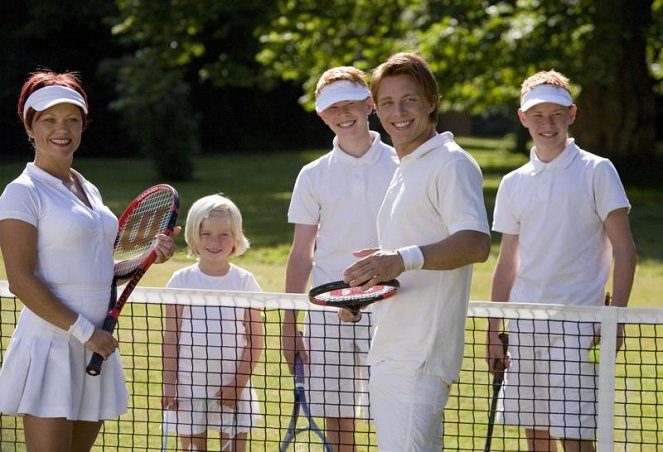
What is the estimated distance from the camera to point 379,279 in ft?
12.5

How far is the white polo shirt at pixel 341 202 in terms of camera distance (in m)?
5.70

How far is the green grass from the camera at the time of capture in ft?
40.1

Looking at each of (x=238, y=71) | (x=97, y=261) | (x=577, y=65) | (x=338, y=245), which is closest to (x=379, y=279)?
(x=97, y=261)

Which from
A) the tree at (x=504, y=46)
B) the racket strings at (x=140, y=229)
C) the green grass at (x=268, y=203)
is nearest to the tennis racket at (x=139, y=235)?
the racket strings at (x=140, y=229)

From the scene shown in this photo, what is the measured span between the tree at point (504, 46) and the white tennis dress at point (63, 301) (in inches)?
641

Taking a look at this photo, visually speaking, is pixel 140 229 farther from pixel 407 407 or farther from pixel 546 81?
pixel 546 81

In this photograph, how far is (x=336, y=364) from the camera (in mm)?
5754

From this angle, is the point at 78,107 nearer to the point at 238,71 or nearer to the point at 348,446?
the point at 348,446

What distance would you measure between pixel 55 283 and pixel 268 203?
17541 mm

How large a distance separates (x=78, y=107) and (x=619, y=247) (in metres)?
2.59

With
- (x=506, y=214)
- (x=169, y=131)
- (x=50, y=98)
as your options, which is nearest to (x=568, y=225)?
(x=506, y=214)

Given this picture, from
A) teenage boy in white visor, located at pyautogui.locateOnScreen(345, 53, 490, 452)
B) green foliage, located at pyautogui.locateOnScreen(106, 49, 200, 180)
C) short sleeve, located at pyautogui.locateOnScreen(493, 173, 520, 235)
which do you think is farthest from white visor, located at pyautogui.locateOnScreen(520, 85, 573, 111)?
green foliage, located at pyautogui.locateOnScreen(106, 49, 200, 180)

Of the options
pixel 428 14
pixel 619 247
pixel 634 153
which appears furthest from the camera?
pixel 634 153

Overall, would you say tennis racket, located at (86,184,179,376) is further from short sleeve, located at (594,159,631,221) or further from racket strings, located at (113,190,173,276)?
short sleeve, located at (594,159,631,221)
